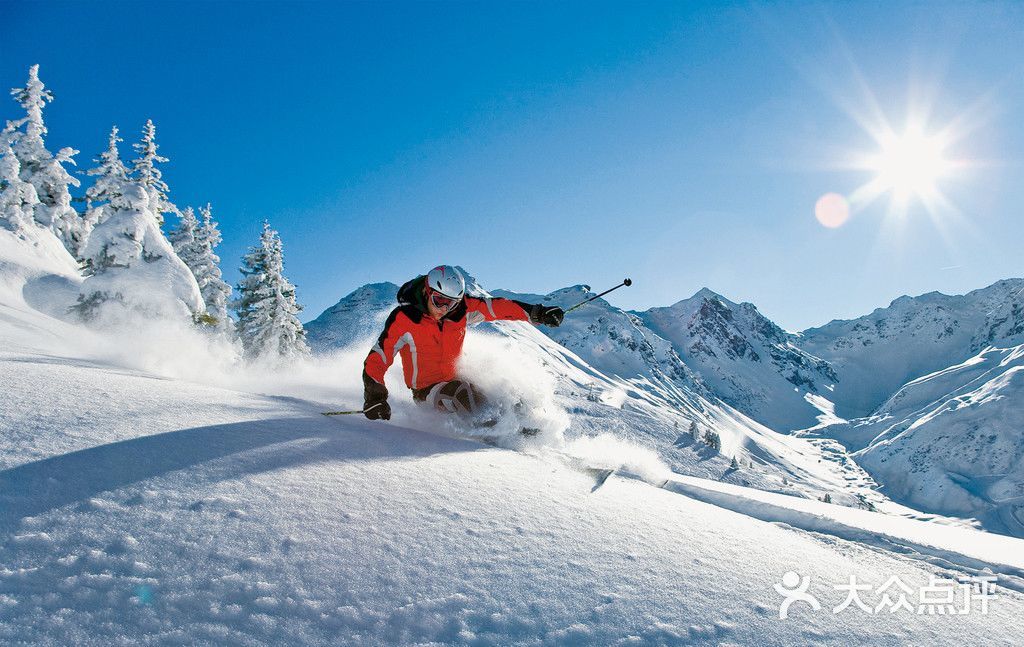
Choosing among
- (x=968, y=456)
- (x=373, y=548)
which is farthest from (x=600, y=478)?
(x=968, y=456)

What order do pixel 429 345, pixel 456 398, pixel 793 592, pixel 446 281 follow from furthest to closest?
pixel 429 345, pixel 456 398, pixel 446 281, pixel 793 592

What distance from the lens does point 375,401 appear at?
6180mm

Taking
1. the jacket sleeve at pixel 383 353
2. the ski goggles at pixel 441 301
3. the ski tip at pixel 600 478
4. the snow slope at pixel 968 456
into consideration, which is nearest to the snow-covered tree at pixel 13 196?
the jacket sleeve at pixel 383 353

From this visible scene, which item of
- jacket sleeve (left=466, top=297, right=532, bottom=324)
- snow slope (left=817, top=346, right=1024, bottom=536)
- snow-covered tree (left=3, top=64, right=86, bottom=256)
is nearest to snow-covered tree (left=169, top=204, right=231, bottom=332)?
snow-covered tree (left=3, top=64, right=86, bottom=256)

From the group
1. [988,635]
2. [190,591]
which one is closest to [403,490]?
[190,591]

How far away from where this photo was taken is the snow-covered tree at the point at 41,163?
82.4ft

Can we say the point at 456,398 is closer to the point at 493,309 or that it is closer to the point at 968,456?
the point at 493,309

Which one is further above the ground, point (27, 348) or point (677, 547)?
point (27, 348)

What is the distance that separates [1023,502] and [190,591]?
18638 centimetres

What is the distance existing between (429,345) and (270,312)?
2235 centimetres

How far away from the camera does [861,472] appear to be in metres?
165

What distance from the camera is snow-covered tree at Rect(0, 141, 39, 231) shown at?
21016 millimetres

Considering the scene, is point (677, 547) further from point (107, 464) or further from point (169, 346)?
point (169, 346)

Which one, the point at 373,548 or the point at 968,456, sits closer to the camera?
the point at 373,548
